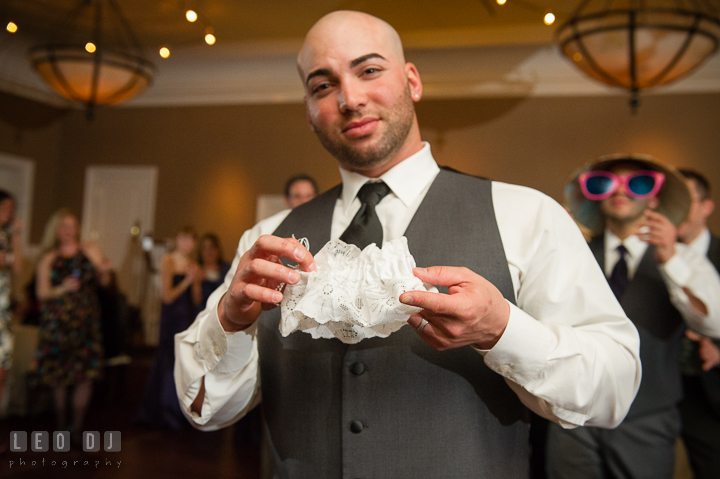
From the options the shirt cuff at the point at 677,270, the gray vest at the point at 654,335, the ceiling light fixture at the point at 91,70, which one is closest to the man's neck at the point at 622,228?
the gray vest at the point at 654,335

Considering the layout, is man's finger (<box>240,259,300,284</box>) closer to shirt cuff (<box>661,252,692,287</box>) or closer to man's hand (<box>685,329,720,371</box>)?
shirt cuff (<box>661,252,692,287</box>)

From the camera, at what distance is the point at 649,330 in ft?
6.61

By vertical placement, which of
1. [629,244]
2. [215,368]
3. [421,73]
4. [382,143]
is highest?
[421,73]

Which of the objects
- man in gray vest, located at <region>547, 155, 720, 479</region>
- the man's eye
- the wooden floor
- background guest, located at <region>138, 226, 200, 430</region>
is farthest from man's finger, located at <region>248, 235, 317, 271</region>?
background guest, located at <region>138, 226, 200, 430</region>

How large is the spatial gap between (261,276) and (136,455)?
3.32 m

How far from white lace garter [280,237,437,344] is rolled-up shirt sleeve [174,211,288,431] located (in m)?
0.20

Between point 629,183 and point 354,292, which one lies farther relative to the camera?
point 629,183

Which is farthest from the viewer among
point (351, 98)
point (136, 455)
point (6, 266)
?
point (136, 455)

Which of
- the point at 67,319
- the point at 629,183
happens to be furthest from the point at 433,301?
the point at 67,319

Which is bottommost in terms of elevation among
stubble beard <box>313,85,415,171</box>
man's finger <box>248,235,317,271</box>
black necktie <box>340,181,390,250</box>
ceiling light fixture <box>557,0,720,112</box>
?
man's finger <box>248,235,317,271</box>

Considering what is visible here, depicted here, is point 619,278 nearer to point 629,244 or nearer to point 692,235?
point 629,244

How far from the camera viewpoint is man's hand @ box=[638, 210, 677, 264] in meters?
2.00

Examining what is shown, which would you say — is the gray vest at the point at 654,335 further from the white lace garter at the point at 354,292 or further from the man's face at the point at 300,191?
the man's face at the point at 300,191

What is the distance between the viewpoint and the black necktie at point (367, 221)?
1112mm
